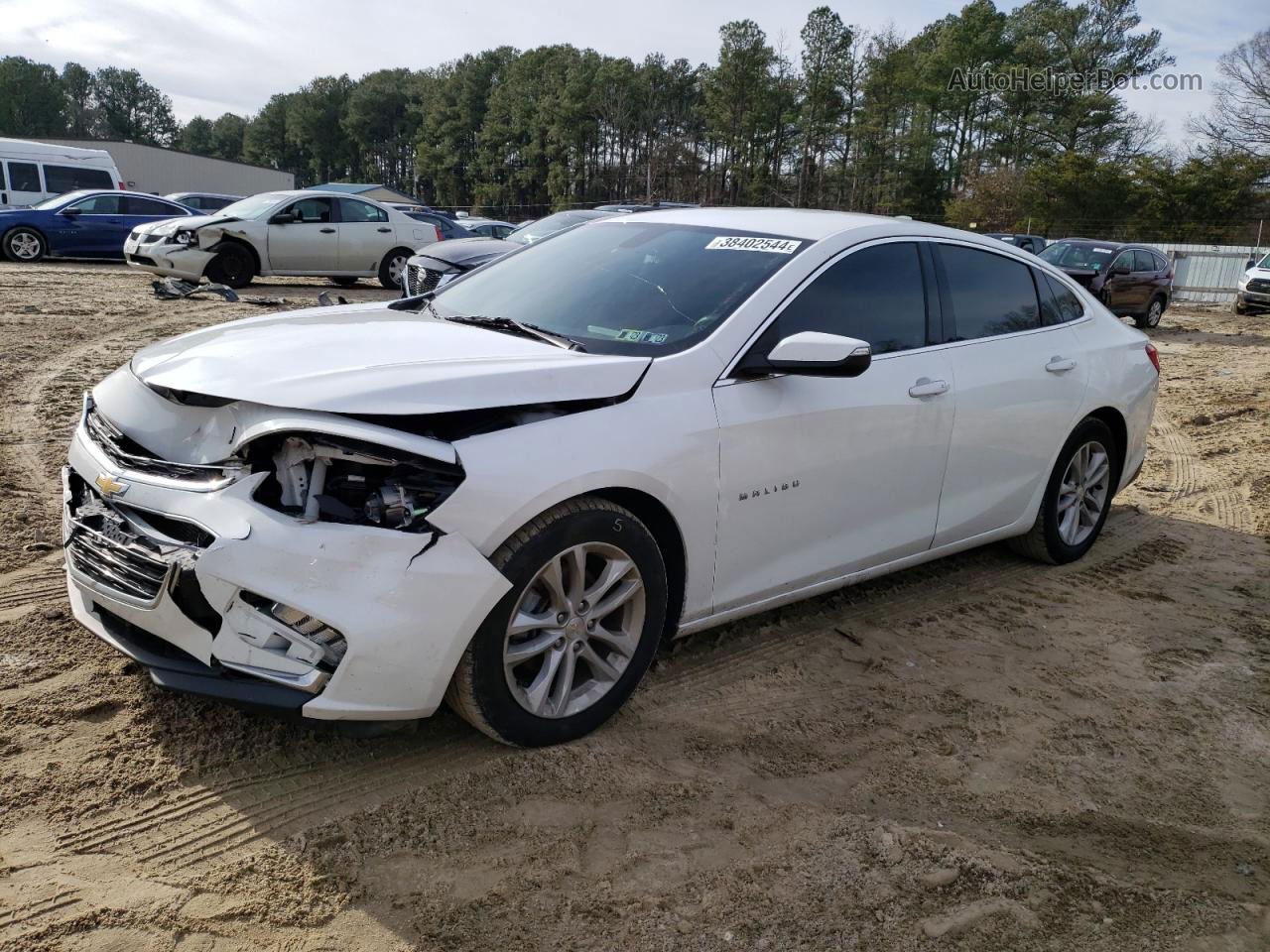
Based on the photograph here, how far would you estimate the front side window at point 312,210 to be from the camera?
Result: 1539 cm

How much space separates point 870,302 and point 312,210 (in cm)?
1353

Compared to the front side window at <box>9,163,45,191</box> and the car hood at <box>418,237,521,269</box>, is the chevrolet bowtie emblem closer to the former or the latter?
the car hood at <box>418,237,521,269</box>

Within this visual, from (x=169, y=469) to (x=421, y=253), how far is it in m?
8.95

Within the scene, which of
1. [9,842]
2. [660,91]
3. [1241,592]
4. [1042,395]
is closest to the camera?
[9,842]

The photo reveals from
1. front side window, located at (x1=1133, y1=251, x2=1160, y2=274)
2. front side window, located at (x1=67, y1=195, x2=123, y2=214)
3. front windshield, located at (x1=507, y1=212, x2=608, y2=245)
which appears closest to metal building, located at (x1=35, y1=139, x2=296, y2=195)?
front side window, located at (x1=67, y1=195, x2=123, y2=214)

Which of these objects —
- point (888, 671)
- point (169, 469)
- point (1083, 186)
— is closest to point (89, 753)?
point (169, 469)

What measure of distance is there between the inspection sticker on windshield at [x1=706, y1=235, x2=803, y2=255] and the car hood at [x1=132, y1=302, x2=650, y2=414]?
0.89 metres

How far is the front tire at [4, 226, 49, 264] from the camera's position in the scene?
17422 millimetres

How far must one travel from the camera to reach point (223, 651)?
2.62 meters

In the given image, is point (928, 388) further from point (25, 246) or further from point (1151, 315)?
point (25, 246)

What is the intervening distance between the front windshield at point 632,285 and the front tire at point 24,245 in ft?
55.1

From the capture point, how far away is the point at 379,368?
2891 mm

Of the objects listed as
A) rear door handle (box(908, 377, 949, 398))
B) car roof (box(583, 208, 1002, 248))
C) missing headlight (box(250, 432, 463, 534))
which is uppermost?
car roof (box(583, 208, 1002, 248))

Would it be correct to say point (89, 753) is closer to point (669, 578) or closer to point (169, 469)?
point (169, 469)
